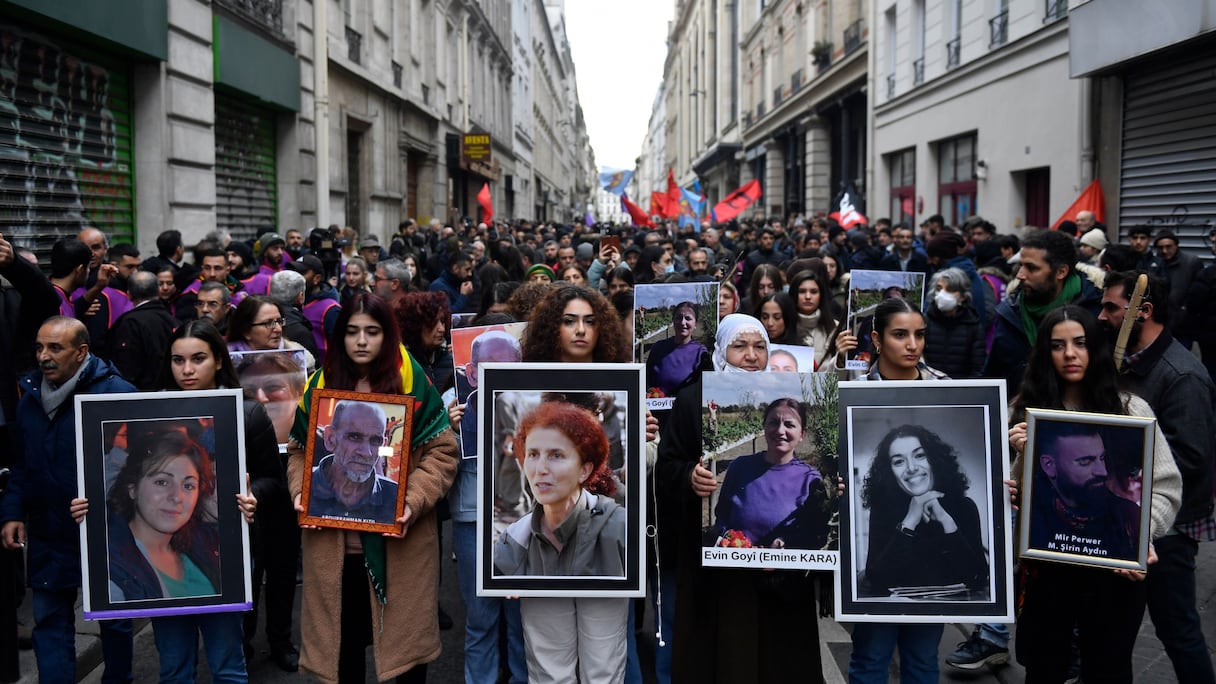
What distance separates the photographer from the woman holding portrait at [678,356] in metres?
5.54

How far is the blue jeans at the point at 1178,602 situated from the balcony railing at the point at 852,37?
25.2m

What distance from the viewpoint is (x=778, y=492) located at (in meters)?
3.55

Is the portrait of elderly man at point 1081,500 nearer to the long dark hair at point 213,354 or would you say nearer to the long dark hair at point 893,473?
the long dark hair at point 893,473

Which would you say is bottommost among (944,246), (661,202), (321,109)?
(944,246)

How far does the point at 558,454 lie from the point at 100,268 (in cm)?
497

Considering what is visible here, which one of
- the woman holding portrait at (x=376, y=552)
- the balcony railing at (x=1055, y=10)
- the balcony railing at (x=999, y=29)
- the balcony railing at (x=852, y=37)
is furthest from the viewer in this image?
the balcony railing at (x=852, y=37)

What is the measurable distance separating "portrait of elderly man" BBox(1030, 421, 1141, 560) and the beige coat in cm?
223

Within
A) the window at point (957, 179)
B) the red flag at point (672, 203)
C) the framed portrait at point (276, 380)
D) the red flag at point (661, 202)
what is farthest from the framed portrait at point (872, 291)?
the red flag at point (661, 202)

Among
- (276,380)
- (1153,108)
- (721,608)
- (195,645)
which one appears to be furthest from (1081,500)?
(1153,108)

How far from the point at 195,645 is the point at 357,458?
40.5 inches

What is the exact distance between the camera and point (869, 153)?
27219mm

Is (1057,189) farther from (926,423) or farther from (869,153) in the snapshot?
(926,423)

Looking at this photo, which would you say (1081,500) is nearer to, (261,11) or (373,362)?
(373,362)

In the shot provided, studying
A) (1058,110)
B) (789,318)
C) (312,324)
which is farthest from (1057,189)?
(312,324)
